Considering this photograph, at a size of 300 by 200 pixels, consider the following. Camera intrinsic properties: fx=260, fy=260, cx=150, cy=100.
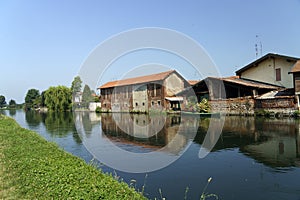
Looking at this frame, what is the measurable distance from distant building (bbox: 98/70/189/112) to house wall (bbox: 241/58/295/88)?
958cm

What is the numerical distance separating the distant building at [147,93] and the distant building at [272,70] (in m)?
9.62

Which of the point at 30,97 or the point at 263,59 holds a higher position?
the point at 263,59

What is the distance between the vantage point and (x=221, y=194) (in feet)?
18.4

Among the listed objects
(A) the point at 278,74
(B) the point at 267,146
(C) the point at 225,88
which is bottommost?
(B) the point at 267,146

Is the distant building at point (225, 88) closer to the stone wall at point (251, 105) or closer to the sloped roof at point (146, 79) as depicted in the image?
the stone wall at point (251, 105)

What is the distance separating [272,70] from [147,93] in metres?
17.8

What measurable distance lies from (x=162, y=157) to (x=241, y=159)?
272 cm

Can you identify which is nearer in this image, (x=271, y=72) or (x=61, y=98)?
(x=271, y=72)

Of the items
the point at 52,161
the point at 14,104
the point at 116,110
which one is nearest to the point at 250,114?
the point at 52,161

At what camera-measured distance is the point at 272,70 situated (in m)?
28.9

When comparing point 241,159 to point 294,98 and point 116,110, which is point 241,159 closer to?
point 294,98

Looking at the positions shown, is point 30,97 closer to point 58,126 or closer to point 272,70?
point 58,126

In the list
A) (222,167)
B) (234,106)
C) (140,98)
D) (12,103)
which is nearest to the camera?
(222,167)

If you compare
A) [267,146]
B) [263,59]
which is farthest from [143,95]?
[267,146]
